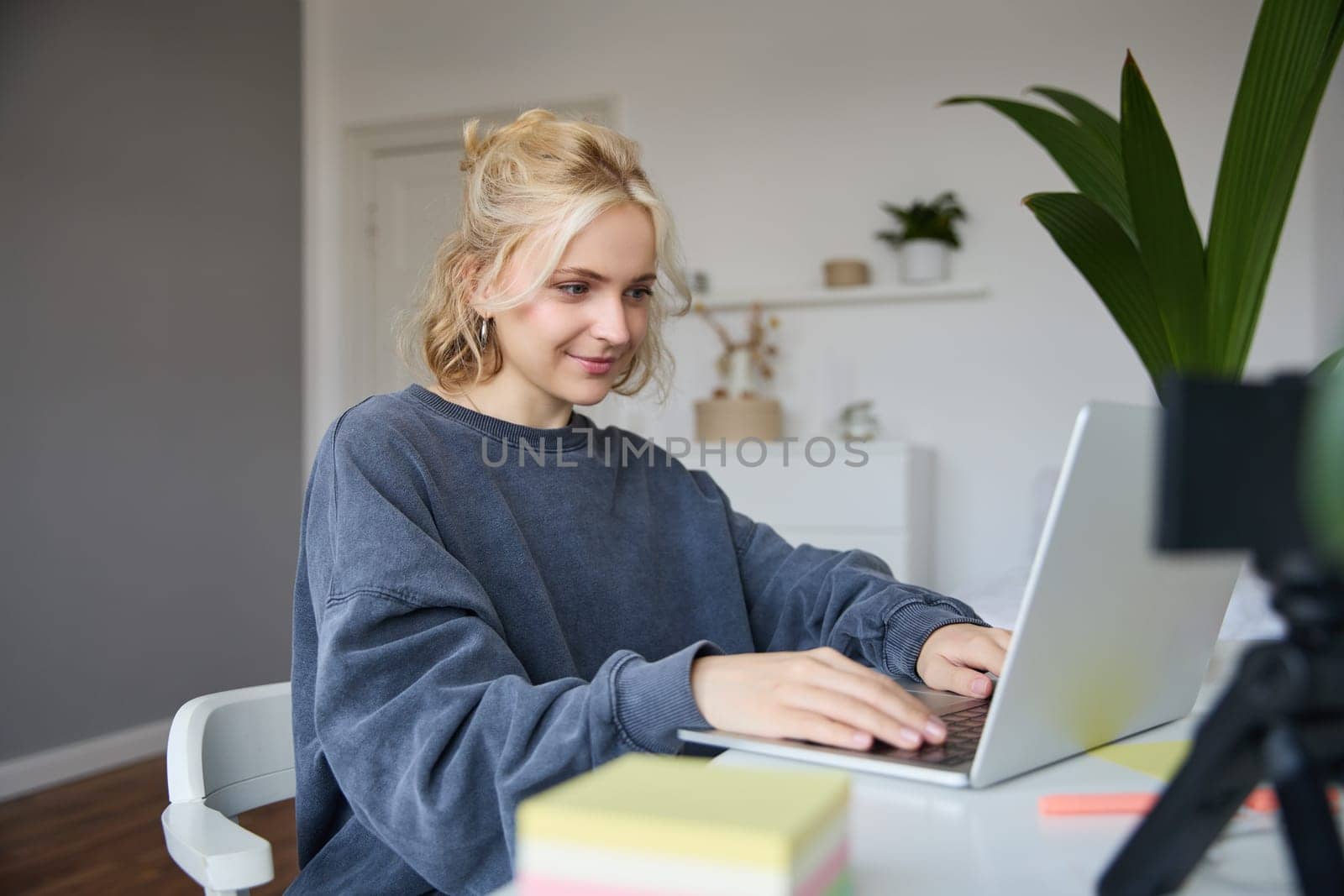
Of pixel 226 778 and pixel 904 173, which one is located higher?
pixel 904 173

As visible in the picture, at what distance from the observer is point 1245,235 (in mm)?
1477

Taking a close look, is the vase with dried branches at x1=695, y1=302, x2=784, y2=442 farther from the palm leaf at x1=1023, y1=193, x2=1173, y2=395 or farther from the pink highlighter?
the pink highlighter

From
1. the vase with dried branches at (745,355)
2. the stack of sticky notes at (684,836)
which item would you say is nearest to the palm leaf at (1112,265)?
the stack of sticky notes at (684,836)

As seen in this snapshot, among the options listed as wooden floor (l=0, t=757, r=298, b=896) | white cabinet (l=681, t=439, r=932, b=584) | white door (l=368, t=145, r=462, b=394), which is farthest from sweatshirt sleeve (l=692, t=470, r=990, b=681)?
white door (l=368, t=145, r=462, b=394)

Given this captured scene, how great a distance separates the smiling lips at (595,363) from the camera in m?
1.26

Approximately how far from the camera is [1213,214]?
1.48 meters

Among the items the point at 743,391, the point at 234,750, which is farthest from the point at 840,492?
the point at 234,750

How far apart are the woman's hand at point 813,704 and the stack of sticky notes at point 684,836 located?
0.97ft

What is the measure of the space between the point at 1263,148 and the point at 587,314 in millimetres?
919

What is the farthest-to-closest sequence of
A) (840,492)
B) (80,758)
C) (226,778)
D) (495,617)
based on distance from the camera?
(840,492) → (80,758) → (226,778) → (495,617)

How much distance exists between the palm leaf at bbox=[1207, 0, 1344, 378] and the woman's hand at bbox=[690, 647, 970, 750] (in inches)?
39.1

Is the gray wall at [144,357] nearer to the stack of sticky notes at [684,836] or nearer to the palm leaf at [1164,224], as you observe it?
the palm leaf at [1164,224]

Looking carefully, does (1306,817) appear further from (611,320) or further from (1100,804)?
(611,320)

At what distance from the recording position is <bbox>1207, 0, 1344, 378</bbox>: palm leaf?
142cm
